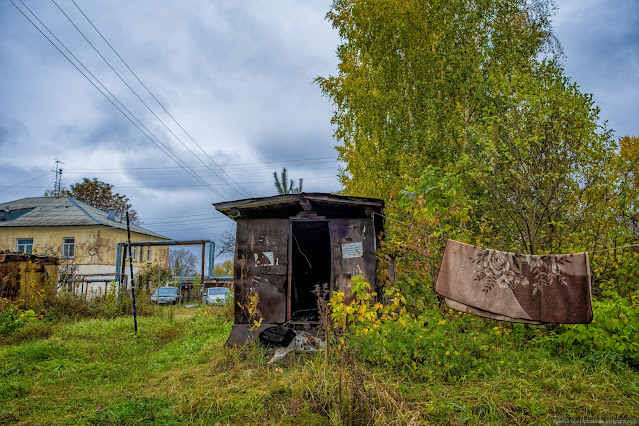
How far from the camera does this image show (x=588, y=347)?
18.6 feet

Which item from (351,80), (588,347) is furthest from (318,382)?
(351,80)

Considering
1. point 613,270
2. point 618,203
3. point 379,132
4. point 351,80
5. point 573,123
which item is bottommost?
point 613,270

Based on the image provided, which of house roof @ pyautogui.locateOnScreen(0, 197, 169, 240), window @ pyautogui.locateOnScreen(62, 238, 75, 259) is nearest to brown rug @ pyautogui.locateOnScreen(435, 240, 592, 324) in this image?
house roof @ pyautogui.locateOnScreen(0, 197, 169, 240)

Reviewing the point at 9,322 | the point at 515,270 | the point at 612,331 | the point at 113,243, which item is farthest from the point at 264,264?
the point at 113,243

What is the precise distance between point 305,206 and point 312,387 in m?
3.43

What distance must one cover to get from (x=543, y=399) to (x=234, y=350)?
4450mm

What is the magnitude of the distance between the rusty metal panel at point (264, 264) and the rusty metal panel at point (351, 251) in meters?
0.95

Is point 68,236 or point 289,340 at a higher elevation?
point 68,236

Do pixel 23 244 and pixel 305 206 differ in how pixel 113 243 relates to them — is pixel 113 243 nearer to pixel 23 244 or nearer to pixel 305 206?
pixel 23 244

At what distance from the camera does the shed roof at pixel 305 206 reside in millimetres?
6914

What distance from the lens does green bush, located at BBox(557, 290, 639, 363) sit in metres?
5.05

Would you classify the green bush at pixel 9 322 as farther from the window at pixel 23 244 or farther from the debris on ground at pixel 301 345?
the window at pixel 23 244

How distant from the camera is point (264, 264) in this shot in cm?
735

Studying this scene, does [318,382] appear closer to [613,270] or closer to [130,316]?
[613,270]
